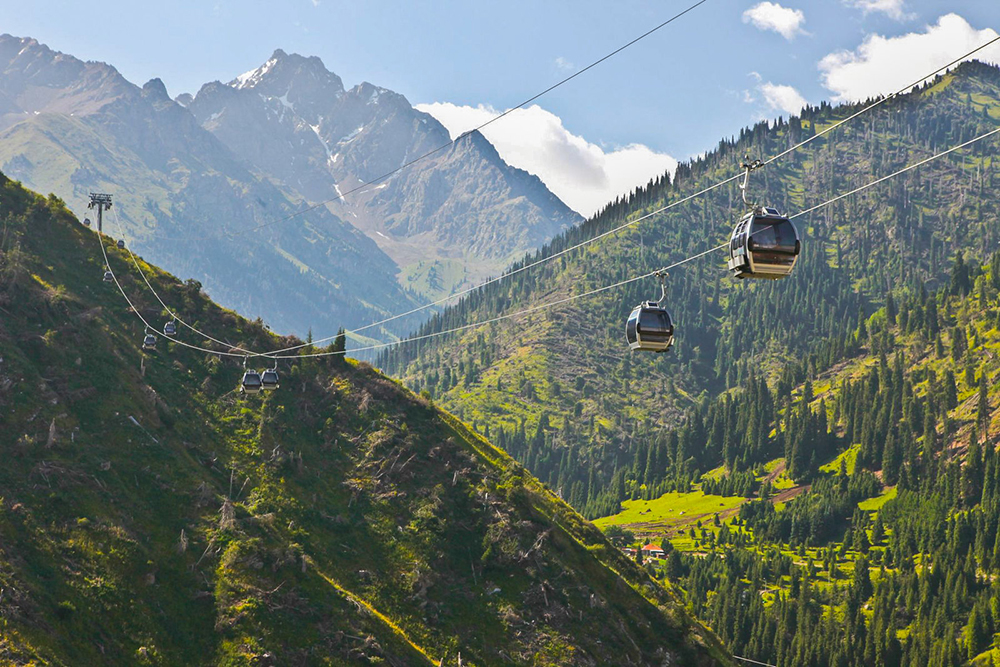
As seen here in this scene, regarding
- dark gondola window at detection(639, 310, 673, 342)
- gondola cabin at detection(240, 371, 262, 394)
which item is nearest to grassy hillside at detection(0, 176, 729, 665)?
gondola cabin at detection(240, 371, 262, 394)

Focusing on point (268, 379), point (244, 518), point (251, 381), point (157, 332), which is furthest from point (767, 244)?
point (157, 332)

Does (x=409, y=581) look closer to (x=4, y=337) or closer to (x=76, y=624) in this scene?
(x=76, y=624)

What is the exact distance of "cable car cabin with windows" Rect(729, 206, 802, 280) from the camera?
41.1m

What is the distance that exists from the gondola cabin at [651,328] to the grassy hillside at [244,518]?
39.5 m

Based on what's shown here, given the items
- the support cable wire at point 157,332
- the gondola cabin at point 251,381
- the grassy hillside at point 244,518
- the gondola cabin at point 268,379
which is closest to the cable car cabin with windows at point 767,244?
the grassy hillside at point 244,518

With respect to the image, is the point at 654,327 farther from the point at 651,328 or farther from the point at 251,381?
the point at 251,381

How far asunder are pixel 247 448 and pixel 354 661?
29.0m

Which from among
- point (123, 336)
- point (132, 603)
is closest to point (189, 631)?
point (132, 603)

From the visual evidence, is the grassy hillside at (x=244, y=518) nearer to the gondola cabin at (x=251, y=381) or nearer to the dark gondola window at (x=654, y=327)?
the gondola cabin at (x=251, y=381)

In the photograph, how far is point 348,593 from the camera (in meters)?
85.6

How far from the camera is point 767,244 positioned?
Result: 41.1 metres

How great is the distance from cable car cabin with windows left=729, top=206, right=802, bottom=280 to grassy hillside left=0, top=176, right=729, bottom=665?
4833 cm

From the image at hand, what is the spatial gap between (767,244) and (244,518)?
59.0 metres

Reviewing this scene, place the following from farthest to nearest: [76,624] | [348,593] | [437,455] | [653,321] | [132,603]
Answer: [437,455] < [348,593] < [132,603] < [76,624] < [653,321]
